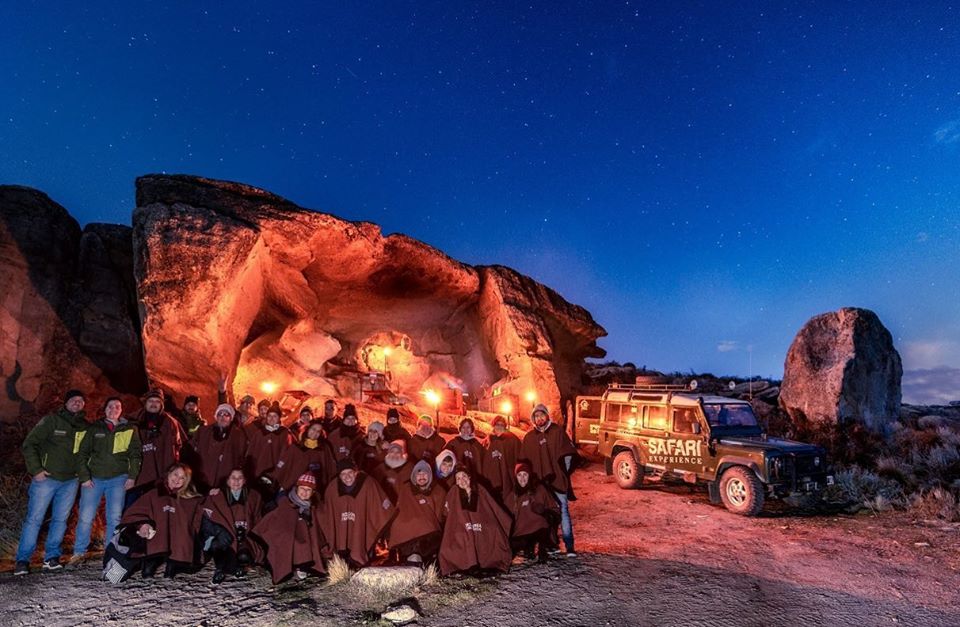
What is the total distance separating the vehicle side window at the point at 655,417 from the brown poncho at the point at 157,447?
9.21 meters

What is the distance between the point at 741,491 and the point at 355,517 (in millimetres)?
7233

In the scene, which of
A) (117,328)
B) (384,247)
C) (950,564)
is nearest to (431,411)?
(384,247)

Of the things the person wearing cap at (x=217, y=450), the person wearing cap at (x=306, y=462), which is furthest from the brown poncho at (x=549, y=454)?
the person wearing cap at (x=217, y=450)

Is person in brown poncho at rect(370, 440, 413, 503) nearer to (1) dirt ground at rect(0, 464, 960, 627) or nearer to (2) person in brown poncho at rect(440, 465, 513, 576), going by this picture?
(2) person in brown poncho at rect(440, 465, 513, 576)

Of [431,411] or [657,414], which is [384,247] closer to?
[431,411]

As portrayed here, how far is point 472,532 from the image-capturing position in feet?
20.7

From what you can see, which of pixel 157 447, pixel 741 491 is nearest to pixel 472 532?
pixel 157 447

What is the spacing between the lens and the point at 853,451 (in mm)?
13703

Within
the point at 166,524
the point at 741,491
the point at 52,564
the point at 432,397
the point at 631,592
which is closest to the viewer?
the point at 631,592

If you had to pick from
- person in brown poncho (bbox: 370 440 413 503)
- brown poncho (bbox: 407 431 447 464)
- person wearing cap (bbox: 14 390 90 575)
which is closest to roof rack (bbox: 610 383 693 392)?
brown poncho (bbox: 407 431 447 464)

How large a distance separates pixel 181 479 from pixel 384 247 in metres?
9.80

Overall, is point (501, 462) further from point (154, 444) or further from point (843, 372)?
point (843, 372)

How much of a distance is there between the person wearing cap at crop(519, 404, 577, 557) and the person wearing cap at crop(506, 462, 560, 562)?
5.5 inches

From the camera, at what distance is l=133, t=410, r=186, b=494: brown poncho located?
23.3 ft
